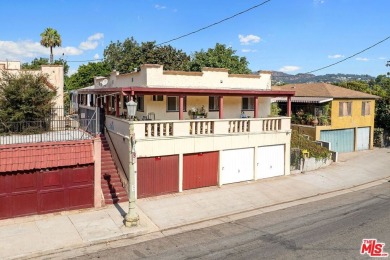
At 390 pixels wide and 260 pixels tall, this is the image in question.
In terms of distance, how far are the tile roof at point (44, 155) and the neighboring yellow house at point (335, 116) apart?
20.2 m

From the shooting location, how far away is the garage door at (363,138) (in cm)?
3216

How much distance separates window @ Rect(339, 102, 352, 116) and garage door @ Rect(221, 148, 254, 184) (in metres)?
14.3

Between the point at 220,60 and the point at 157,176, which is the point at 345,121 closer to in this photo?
the point at 220,60

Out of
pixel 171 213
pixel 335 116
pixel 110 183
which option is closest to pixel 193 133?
pixel 171 213

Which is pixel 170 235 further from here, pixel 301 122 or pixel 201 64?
pixel 201 64

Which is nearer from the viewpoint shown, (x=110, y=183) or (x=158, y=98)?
(x=110, y=183)

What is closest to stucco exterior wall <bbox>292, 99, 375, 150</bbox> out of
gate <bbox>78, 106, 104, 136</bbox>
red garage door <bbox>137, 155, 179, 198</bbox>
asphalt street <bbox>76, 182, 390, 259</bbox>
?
asphalt street <bbox>76, 182, 390, 259</bbox>

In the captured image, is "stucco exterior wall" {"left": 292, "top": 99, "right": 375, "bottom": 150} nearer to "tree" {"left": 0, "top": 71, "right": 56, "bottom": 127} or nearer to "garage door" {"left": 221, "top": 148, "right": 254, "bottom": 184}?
"garage door" {"left": 221, "top": 148, "right": 254, "bottom": 184}

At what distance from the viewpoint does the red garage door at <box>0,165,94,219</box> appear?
13.9 meters

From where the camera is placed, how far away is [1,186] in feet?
45.0

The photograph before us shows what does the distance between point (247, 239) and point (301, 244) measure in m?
1.83

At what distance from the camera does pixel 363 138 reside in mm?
32656

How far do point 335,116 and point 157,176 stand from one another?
19.2m

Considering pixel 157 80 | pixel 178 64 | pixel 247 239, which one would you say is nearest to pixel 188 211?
pixel 247 239
